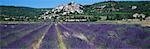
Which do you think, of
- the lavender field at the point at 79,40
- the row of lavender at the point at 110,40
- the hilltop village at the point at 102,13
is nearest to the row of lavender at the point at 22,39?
the lavender field at the point at 79,40

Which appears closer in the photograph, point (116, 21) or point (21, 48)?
point (21, 48)

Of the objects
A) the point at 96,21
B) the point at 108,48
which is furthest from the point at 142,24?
the point at 108,48

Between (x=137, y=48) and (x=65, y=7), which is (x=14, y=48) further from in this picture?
(x=65, y=7)

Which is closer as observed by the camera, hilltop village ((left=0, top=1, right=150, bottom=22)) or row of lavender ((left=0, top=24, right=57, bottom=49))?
row of lavender ((left=0, top=24, right=57, bottom=49))

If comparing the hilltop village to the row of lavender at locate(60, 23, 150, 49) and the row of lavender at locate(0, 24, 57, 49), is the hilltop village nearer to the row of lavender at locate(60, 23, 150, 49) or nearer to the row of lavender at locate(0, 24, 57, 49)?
the row of lavender at locate(0, 24, 57, 49)

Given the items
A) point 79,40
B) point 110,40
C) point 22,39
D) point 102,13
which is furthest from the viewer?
point 102,13

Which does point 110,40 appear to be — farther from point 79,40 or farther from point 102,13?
point 102,13

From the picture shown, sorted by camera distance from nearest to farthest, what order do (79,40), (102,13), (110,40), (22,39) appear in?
(110,40), (79,40), (22,39), (102,13)

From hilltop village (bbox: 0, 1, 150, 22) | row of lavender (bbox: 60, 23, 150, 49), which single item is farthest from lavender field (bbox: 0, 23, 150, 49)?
hilltop village (bbox: 0, 1, 150, 22)

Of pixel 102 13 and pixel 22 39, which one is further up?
pixel 22 39

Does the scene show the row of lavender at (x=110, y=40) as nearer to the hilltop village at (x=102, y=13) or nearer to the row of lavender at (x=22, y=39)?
the row of lavender at (x=22, y=39)

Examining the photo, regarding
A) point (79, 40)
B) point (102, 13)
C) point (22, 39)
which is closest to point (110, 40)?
point (79, 40)
